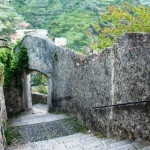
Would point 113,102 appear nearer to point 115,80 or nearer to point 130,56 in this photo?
point 115,80

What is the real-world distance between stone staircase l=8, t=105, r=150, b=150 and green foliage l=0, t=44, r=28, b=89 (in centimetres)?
261

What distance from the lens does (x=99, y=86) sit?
8375 mm

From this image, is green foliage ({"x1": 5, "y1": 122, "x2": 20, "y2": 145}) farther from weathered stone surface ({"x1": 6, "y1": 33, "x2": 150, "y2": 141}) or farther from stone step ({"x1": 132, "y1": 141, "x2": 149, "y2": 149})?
stone step ({"x1": 132, "y1": 141, "x2": 149, "y2": 149})

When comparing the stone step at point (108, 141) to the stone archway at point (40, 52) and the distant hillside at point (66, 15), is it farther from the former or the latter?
the distant hillside at point (66, 15)

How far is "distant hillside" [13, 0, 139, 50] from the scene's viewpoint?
26922 mm

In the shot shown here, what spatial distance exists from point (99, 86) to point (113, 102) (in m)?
1.13

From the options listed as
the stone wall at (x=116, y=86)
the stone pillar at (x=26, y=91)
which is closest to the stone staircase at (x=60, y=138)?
the stone wall at (x=116, y=86)

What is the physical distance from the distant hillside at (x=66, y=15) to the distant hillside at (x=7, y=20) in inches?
94.4

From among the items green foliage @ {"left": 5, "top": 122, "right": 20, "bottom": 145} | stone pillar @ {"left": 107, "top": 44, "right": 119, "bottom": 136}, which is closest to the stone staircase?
green foliage @ {"left": 5, "top": 122, "right": 20, "bottom": 145}

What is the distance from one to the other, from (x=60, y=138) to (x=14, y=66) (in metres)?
6.34

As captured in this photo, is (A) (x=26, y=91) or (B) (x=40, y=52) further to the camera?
(A) (x=26, y=91)

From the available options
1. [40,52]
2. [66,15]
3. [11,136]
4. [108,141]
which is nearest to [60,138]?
[11,136]

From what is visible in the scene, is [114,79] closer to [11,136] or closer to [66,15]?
[11,136]

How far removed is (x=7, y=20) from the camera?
87.3ft
